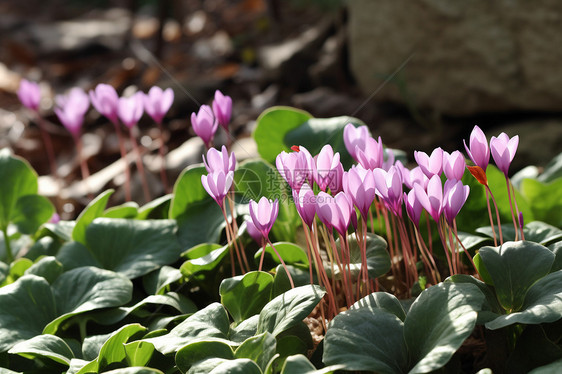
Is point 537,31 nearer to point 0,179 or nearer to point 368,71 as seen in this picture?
point 368,71

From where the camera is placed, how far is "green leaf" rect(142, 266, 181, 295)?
1.32 meters

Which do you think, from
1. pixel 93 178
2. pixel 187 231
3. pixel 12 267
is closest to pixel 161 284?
pixel 187 231

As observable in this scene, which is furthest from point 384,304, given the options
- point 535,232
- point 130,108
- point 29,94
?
point 29,94

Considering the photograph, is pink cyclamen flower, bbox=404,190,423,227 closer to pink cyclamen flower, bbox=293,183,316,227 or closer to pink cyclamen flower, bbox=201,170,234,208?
pink cyclamen flower, bbox=293,183,316,227

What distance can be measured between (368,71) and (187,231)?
2.03m

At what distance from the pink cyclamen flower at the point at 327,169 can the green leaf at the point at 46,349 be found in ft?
1.71

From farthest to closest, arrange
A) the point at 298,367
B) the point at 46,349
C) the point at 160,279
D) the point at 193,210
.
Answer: the point at 193,210
the point at 160,279
the point at 46,349
the point at 298,367

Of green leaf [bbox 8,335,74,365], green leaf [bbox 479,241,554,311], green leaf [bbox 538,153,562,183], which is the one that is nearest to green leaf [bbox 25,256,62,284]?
green leaf [bbox 8,335,74,365]

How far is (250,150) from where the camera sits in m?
2.70

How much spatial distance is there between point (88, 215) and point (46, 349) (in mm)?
525

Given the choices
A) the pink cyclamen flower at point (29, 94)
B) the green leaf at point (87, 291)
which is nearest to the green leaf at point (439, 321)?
the green leaf at point (87, 291)

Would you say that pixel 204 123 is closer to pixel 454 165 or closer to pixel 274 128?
pixel 274 128

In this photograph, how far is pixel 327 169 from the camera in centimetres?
112

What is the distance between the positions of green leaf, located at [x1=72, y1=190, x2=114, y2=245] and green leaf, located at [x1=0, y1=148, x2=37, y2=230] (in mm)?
190
